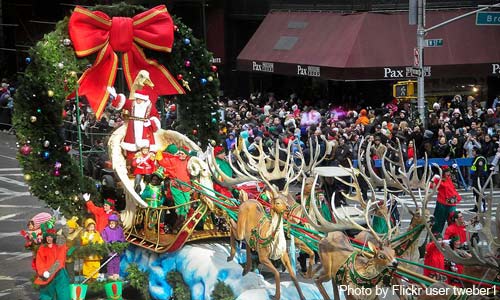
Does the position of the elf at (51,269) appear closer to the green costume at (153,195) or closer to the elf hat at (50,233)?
the elf hat at (50,233)

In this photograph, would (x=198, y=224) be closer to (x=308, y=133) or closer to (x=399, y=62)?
(x=308, y=133)

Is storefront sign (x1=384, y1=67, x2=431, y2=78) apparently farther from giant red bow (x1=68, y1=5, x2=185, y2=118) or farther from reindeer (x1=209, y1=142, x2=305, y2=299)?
reindeer (x1=209, y1=142, x2=305, y2=299)

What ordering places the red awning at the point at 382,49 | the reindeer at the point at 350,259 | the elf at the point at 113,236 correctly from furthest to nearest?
the red awning at the point at 382,49 → the elf at the point at 113,236 → the reindeer at the point at 350,259

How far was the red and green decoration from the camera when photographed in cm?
1789

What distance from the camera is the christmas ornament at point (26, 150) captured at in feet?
58.7

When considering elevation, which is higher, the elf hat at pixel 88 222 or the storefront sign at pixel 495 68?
the storefront sign at pixel 495 68

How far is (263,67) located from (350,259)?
87.3ft

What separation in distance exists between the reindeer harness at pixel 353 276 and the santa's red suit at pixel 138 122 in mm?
5570

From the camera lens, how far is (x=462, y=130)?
2803cm

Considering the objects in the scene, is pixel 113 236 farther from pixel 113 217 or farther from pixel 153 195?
pixel 153 195

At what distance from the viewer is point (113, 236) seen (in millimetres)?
17641

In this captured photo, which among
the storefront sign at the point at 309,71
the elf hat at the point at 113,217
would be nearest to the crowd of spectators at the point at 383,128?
the storefront sign at the point at 309,71

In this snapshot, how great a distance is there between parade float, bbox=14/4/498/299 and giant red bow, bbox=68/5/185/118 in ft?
0.06

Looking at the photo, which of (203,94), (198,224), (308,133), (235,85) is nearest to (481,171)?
(308,133)
